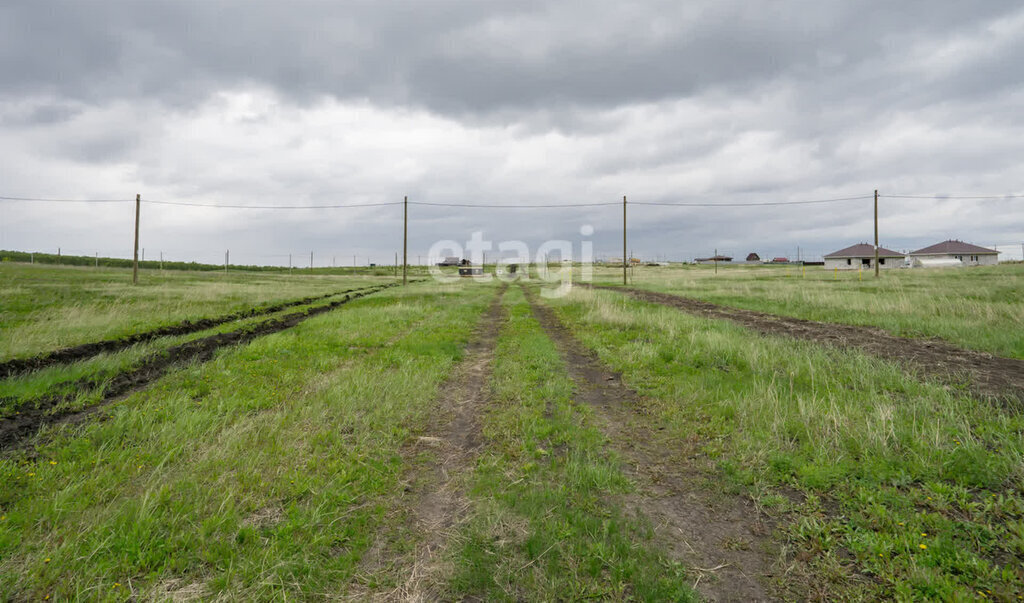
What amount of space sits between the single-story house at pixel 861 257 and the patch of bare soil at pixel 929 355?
312 ft

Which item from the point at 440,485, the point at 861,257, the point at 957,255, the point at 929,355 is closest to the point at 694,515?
the point at 440,485

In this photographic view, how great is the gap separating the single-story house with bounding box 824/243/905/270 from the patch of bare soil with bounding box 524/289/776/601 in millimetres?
107641

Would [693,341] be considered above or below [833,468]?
above

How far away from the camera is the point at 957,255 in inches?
3408

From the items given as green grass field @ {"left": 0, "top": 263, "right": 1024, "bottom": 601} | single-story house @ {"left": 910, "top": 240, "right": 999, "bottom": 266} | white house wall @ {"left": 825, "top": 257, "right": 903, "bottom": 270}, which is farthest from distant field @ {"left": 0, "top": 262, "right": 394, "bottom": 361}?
single-story house @ {"left": 910, "top": 240, "right": 999, "bottom": 266}

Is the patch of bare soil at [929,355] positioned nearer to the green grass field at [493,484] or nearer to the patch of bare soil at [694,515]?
the green grass field at [493,484]

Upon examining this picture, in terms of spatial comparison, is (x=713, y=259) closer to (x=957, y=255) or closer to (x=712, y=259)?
(x=712, y=259)

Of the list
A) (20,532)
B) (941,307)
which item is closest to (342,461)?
(20,532)

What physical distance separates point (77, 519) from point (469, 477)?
3.82 metres

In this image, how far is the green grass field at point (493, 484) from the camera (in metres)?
3.22

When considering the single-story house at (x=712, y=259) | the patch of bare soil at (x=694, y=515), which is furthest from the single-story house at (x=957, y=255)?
the patch of bare soil at (x=694, y=515)

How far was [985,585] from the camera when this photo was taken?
9.86ft

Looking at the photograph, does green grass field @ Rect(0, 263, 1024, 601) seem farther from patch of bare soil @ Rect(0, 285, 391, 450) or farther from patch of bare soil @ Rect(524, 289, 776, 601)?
patch of bare soil @ Rect(0, 285, 391, 450)

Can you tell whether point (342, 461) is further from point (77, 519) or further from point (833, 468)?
point (833, 468)
